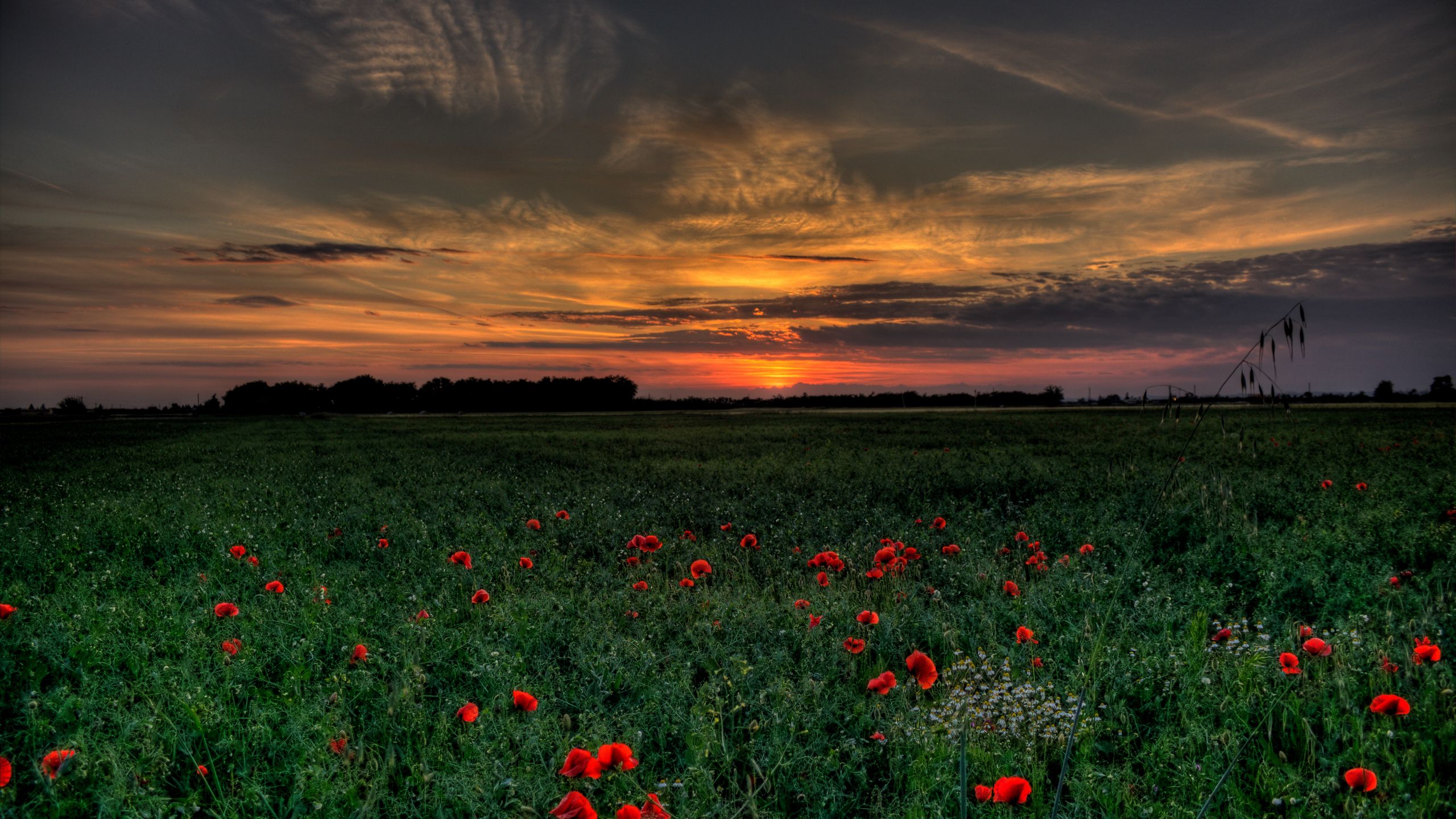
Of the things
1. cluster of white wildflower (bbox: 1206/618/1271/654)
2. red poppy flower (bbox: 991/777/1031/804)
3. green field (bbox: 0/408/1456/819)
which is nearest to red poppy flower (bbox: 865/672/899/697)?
green field (bbox: 0/408/1456/819)

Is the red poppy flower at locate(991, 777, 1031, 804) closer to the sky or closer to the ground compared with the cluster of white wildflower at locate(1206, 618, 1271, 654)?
closer to the sky

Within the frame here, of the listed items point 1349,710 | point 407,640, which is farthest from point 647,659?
point 1349,710

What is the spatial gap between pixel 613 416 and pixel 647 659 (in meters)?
48.7

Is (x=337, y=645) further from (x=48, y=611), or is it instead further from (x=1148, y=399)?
(x=1148, y=399)

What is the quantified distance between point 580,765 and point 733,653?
2.13 m

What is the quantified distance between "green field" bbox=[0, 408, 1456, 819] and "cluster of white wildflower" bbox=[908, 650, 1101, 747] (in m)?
0.03

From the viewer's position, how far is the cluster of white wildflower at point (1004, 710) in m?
3.78

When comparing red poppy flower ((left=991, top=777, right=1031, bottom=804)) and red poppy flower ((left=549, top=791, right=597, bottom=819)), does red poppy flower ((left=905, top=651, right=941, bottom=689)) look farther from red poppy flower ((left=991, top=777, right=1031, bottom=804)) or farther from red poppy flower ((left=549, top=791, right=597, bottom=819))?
red poppy flower ((left=549, top=791, right=597, bottom=819))

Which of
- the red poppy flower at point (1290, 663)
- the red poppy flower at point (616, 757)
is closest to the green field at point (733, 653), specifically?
the red poppy flower at point (1290, 663)

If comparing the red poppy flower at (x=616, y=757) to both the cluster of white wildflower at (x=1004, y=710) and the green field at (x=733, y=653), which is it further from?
the cluster of white wildflower at (x=1004, y=710)

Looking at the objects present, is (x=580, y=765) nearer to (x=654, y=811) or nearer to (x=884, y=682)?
(x=654, y=811)

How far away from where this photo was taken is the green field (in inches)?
130

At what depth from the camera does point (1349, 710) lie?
3.76m

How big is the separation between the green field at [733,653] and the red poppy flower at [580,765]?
0.54 metres
